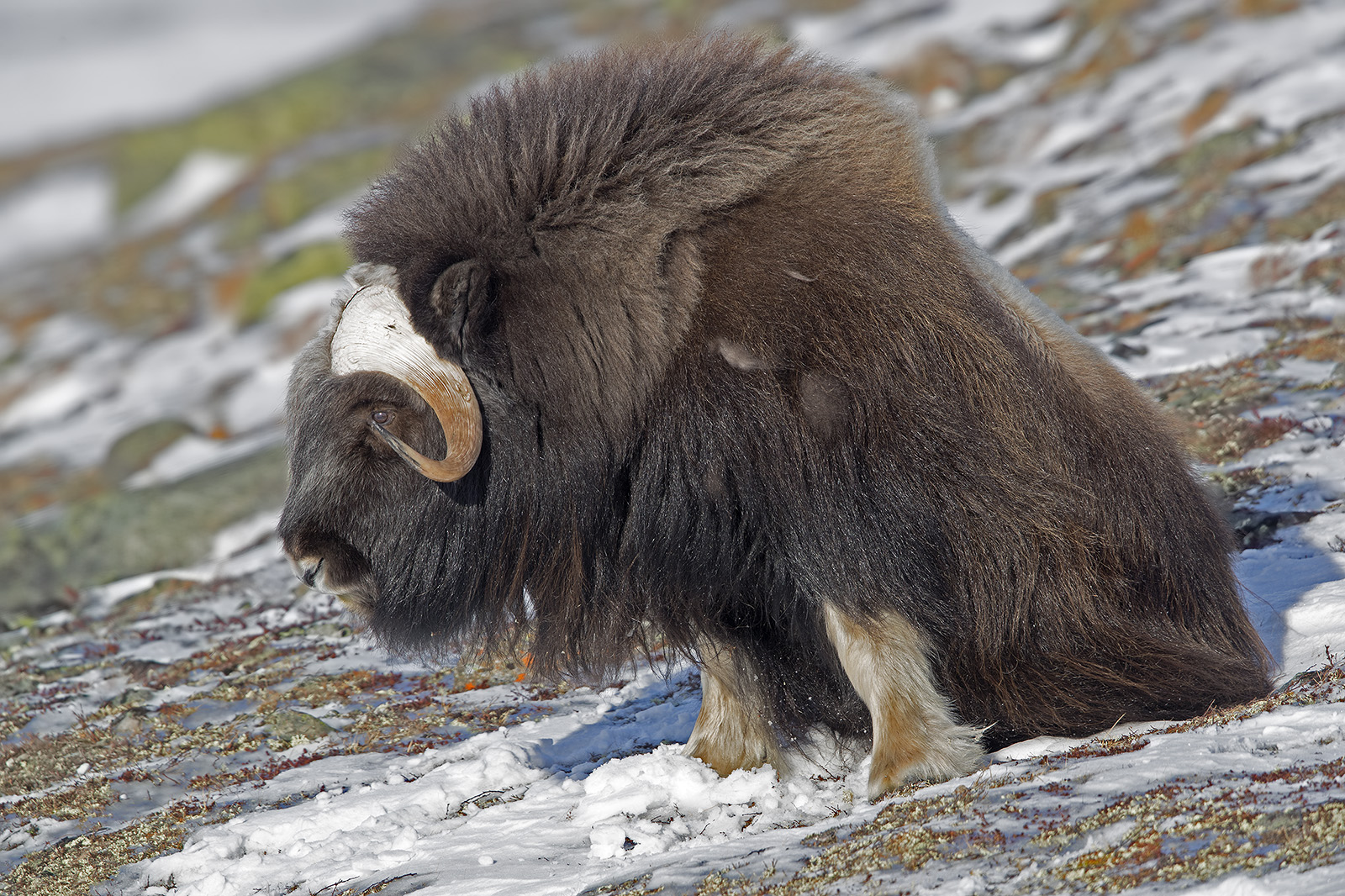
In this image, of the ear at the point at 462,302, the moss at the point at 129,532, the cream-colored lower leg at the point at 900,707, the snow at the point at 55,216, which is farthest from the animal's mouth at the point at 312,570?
the snow at the point at 55,216

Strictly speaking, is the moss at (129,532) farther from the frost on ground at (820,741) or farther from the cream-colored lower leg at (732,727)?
A: the cream-colored lower leg at (732,727)

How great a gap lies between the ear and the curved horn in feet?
0.19

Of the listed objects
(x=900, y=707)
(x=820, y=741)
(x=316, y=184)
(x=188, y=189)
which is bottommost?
→ (x=820, y=741)

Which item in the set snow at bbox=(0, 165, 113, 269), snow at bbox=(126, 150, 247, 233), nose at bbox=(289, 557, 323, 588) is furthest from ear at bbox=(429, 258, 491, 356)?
snow at bbox=(0, 165, 113, 269)

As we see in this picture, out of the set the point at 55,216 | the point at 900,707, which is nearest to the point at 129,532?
the point at 900,707

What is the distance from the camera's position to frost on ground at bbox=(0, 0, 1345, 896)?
7.30ft

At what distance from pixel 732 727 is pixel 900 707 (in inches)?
21.6

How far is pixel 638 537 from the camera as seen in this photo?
286cm

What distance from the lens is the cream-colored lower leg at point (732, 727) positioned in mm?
3061

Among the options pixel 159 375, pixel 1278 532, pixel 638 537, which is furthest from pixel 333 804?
pixel 159 375

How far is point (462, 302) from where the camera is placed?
2799 millimetres

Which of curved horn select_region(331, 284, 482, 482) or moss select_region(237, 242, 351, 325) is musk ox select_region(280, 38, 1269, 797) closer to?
curved horn select_region(331, 284, 482, 482)

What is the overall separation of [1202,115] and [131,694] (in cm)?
919

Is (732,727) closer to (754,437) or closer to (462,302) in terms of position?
(754,437)
